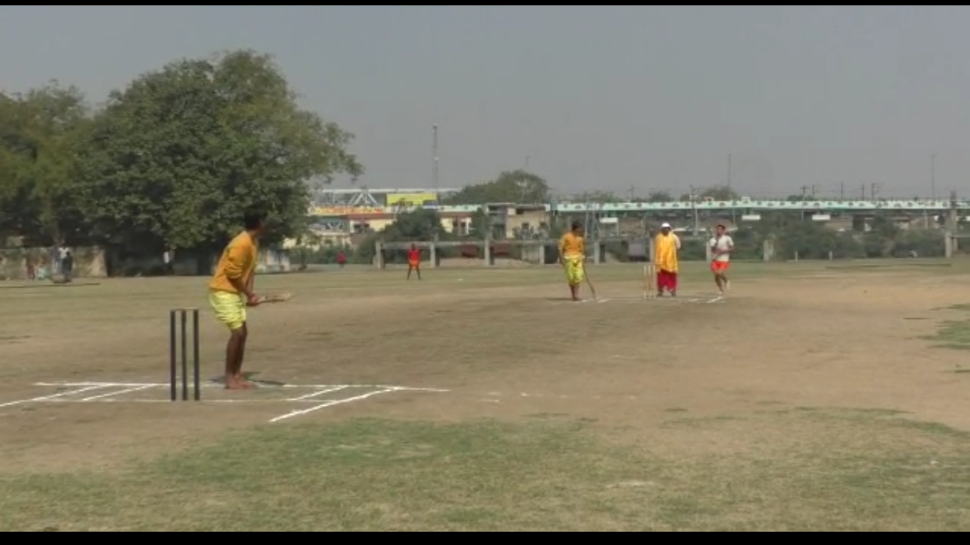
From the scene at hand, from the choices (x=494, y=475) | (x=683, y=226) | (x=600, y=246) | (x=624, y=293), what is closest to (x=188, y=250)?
(x=600, y=246)

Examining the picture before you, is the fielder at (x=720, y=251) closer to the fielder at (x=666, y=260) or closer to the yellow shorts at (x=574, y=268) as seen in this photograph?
the fielder at (x=666, y=260)

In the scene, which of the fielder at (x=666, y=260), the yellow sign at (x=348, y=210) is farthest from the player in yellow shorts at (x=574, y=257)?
the yellow sign at (x=348, y=210)

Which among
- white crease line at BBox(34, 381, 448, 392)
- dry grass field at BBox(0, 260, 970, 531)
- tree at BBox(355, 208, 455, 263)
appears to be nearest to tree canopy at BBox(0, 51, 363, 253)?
tree at BBox(355, 208, 455, 263)

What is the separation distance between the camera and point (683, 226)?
360 ft

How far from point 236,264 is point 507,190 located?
145m

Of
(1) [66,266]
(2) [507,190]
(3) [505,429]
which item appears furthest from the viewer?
(2) [507,190]

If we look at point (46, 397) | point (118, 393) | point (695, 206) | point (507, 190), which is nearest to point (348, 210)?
point (507, 190)

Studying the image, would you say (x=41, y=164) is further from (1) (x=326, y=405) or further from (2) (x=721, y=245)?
(1) (x=326, y=405)

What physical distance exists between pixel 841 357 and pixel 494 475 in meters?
9.13

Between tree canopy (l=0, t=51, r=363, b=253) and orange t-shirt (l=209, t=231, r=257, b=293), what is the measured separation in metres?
49.8

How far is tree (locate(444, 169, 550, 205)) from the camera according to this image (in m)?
153

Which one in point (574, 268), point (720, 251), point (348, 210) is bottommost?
point (574, 268)

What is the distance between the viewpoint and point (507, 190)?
158125 mm

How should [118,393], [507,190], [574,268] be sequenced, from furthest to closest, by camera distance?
[507,190] < [574,268] < [118,393]
